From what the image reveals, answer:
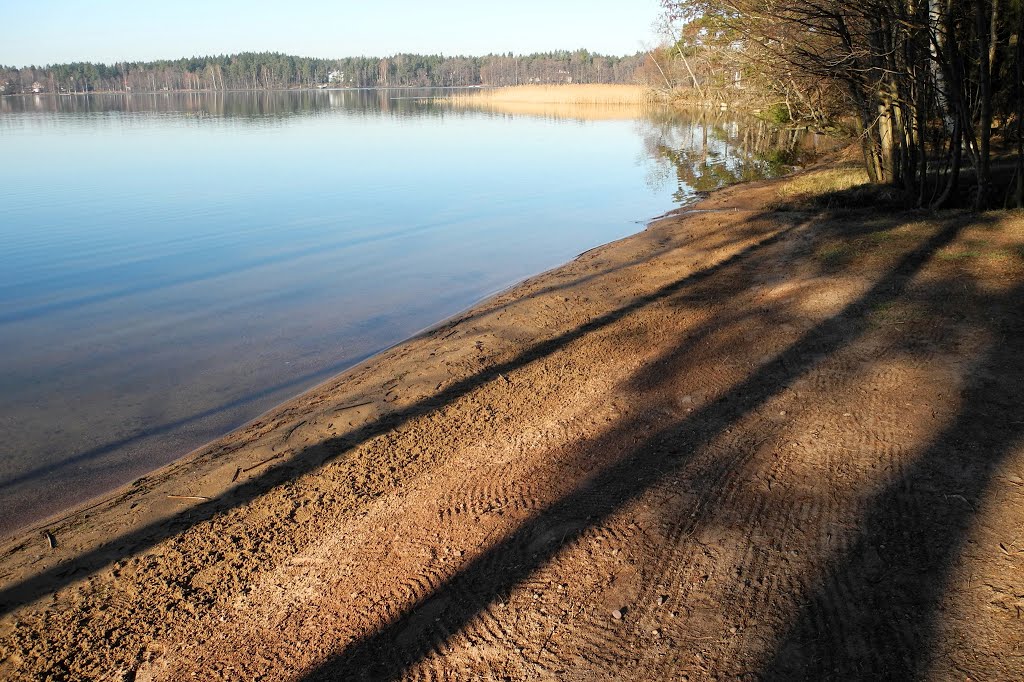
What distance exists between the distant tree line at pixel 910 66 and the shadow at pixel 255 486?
5801 mm

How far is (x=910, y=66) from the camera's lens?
38.0 feet

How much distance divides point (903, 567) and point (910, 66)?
10.1 meters

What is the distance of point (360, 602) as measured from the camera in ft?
13.3

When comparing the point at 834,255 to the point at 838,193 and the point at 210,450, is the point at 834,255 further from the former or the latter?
the point at 210,450

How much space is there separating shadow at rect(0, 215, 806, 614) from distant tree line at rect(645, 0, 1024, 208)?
5801mm

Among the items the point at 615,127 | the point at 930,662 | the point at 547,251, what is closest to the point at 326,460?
the point at 930,662

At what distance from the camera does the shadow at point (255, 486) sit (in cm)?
447

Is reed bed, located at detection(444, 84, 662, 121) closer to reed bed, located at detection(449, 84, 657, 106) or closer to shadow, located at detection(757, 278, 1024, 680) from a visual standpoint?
reed bed, located at detection(449, 84, 657, 106)

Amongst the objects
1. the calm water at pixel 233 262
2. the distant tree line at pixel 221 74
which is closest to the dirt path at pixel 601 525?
the calm water at pixel 233 262

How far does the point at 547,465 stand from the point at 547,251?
34.1 ft

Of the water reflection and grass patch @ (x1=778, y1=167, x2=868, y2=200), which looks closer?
grass patch @ (x1=778, y1=167, x2=868, y2=200)

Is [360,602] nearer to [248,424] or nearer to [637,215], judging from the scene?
[248,424]

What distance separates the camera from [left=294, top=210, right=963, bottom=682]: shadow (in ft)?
12.1

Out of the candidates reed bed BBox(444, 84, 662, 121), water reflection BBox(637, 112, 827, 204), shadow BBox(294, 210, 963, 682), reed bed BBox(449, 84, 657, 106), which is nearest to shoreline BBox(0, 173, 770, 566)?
shadow BBox(294, 210, 963, 682)
